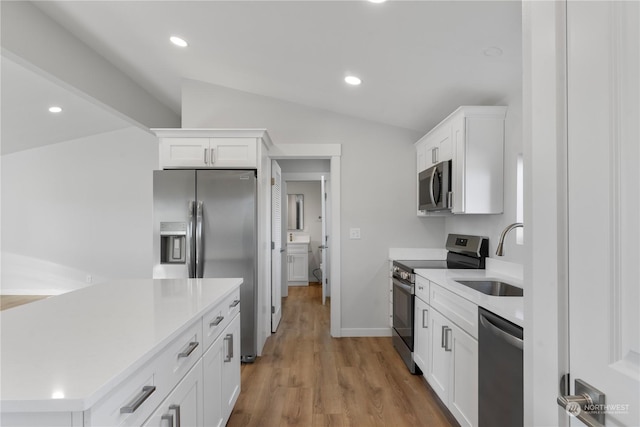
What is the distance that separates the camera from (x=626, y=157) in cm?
56

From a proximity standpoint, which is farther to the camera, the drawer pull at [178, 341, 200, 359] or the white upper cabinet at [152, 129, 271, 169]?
the white upper cabinet at [152, 129, 271, 169]

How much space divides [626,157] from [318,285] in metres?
6.00

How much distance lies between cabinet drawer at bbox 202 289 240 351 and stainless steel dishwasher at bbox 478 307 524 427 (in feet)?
4.35

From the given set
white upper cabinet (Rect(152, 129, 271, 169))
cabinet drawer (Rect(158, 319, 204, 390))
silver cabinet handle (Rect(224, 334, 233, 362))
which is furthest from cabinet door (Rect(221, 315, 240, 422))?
white upper cabinet (Rect(152, 129, 271, 169))

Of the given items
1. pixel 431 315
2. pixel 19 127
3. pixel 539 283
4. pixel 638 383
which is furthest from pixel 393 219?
pixel 19 127

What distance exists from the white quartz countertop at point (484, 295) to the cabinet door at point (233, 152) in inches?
73.2

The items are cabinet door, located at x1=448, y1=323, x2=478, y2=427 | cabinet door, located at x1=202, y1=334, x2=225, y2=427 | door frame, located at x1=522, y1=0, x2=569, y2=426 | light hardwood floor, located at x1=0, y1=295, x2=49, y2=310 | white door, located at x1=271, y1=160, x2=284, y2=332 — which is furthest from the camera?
light hardwood floor, located at x1=0, y1=295, x2=49, y2=310

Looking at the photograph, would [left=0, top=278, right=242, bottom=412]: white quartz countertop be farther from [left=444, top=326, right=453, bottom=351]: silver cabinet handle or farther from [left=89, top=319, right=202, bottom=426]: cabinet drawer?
[left=444, top=326, right=453, bottom=351]: silver cabinet handle

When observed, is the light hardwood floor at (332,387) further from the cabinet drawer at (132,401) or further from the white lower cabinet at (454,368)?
the cabinet drawer at (132,401)

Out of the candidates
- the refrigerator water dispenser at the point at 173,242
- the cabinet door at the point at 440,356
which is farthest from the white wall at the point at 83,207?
the cabinet door at the point at 440,356

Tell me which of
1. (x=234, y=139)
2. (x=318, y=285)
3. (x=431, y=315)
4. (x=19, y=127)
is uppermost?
(x=19, y=127)

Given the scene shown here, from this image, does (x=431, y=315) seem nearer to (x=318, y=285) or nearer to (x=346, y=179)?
(x=346, y=179)

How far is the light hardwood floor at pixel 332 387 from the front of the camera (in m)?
2.08

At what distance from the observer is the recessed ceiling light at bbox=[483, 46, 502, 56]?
1885mm
